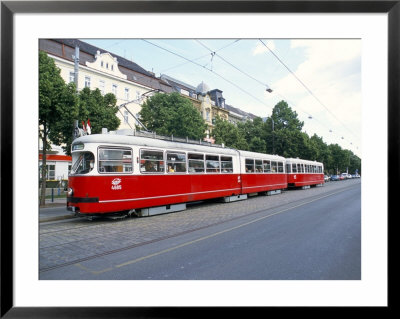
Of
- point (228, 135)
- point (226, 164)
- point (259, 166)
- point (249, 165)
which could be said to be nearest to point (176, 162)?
point (226, 164)

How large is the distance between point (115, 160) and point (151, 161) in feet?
4.71

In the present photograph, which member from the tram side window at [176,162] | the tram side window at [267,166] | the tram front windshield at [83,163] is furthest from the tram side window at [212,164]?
the tram side window at [267,166]

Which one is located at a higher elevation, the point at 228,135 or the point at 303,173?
the point at 228,135

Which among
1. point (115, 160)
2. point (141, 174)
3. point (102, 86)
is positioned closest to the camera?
point (115, 160)

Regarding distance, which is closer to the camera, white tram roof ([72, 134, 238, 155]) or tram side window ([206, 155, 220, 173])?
white tram roof ([72, 134, 238, 155])

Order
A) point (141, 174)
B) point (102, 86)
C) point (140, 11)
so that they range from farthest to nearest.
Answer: point (102, 86), point (141, 174), point (140, 11)

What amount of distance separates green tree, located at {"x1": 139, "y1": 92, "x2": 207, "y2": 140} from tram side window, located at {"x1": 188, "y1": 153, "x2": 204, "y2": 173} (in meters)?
11.5

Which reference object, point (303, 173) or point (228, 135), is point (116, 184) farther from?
point (228, 135)

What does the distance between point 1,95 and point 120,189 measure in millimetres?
5592

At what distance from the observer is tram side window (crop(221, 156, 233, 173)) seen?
1318cm

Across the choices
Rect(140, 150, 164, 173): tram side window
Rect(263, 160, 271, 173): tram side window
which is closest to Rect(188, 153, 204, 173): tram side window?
Rect(140, 150, 164, 173): tram side window

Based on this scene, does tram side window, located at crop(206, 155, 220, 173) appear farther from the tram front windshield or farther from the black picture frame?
the black picture frame

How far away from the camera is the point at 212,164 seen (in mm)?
12414

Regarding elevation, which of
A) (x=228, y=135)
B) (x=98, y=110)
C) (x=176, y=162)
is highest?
(x=228, y=135)
